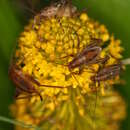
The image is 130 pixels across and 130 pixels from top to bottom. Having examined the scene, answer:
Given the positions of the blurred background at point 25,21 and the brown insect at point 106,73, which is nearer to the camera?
the brown insect at point 106,73

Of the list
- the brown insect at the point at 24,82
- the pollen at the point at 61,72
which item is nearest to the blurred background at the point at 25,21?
the pollen at the point at 61,72

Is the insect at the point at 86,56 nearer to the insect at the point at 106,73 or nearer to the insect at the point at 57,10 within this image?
the insect at the point at 106,73

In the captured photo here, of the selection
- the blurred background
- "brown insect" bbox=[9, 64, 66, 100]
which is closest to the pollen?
"brown insect" bbox=[9, 64, 66, 100]

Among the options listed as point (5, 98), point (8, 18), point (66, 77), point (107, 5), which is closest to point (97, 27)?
point (107, 5)

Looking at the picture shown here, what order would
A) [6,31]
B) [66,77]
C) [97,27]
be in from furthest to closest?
[6,31]
[97,27]
[66,77]

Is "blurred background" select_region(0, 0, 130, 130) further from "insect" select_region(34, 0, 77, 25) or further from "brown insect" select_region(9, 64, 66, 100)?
"brown insect" select_region(9, 64, 66, 100)

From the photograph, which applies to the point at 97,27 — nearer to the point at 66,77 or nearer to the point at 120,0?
the point at 120,0

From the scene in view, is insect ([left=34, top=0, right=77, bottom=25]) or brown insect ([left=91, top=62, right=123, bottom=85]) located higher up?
insect ([left=34, top=0, right=77, bottom=25])
